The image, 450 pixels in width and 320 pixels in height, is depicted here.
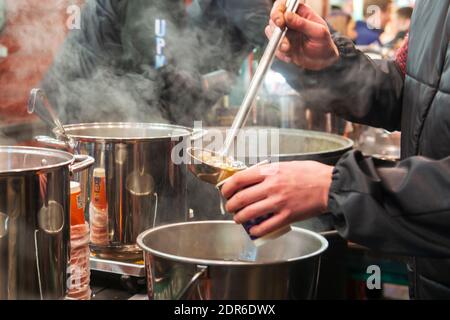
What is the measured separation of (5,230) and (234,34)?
229cm

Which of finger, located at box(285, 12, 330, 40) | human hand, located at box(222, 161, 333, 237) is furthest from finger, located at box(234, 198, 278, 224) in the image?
finger, located at box(285, 12, 330, 40)

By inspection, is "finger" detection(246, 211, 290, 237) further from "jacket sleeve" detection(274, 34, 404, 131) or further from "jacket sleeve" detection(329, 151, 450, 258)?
"jacket sleeve" detection(274, 34, 404, 131)

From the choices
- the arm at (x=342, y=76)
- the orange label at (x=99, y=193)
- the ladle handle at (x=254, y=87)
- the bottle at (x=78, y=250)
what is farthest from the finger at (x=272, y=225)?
the arm at (x=342, y=76)

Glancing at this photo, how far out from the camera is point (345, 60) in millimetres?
1840

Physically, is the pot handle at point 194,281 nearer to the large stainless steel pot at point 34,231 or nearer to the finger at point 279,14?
the large stainless steel pot at point 34,231

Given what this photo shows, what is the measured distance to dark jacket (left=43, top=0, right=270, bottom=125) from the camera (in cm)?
235

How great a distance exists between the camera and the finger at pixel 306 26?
1565 millimetres

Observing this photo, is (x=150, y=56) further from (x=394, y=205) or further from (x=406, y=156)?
(x=394, y=205)

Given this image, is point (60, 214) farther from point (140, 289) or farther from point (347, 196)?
point (347, 196)

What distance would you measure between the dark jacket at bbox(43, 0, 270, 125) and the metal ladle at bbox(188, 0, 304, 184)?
0.80 meters

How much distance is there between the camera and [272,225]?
41.1 inches

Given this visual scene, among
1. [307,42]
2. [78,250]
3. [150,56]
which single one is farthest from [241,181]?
[150,56]

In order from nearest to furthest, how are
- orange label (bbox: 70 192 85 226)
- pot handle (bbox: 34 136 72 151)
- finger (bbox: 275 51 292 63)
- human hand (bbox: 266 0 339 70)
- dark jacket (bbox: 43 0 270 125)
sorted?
orange label (bbox: 70 192 85 226) → pot handle (bbox: 34 136 72 151) → human hand (bbox: 266 0 339 70) → finger (bbox: 275 51 292 63) → dark jacket (bbox: 43 0 270 125)

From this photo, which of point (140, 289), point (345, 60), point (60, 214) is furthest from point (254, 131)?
point (60, 214)
